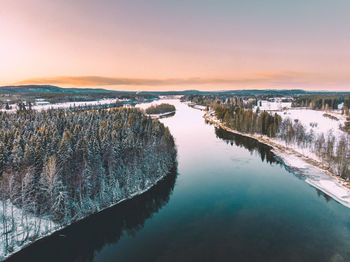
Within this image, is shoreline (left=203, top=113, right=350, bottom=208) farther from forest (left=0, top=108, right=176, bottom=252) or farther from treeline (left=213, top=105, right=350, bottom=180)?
forest (left=0, top=108, right=176, bottom=252)

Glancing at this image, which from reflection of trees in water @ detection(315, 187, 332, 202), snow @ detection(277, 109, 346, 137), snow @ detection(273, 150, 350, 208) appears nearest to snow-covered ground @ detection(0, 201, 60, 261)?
reflection of trees in water @ detection(315, 187, 332, 202)

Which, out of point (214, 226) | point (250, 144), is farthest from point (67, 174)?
point (250, 144)

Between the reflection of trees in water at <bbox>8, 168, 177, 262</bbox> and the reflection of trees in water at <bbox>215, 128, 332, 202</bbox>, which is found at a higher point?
the reflection of trees in water at <bbox>215, 128, 332, 202</bbox>

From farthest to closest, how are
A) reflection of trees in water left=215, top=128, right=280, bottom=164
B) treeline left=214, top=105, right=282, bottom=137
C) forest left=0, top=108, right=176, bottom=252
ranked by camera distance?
treeline left=214, top=105, right=282, bottom=137, reflection of trees in water left=215, top=128, right=280, bottom=164, forest left=0, top=108, right=176, bottom=252

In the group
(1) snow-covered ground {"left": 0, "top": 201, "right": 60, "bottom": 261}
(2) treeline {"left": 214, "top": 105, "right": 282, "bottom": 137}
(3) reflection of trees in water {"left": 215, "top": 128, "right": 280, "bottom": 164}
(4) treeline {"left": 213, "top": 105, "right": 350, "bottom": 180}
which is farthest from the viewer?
(2) treeline {"left": 214, "top": 105, "right": 282, "bottom": 137}

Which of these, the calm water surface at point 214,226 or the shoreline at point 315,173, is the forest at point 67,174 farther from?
the shoreline at point 315,173

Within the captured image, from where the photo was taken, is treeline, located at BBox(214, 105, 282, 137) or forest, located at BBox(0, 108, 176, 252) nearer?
forest, located at BBox(0, 108, 176, 252)

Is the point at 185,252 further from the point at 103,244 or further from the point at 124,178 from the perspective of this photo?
the point at 124,178
